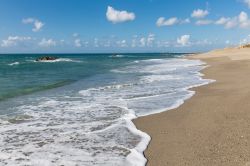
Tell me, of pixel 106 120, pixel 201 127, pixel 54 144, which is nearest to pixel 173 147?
pixel 201 127

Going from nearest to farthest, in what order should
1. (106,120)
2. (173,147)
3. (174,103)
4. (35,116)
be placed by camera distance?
(173,147) → (106,120) → (35,116) → (174,103)

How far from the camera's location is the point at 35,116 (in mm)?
13086

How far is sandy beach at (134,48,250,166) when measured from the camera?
25.8ft

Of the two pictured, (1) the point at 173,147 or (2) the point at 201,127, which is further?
(2) the point at 201,127

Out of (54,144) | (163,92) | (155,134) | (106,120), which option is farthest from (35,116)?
(163,92)

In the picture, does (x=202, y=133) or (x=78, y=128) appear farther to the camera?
(x=78, y=128)

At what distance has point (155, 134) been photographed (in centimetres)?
1021

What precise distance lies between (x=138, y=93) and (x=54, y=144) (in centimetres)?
1005

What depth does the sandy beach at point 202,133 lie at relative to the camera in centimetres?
787

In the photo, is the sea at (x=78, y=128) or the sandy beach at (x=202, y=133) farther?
the sea at (x=78, y=128)

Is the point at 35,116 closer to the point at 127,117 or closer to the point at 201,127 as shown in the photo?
the point at 127,117

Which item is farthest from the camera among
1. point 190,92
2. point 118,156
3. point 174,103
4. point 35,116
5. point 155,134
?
point 190,92

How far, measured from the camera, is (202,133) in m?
9.91

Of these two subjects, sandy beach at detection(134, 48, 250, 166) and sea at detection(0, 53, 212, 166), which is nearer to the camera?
sandy beach at detection(134, 48, 250, 166)
